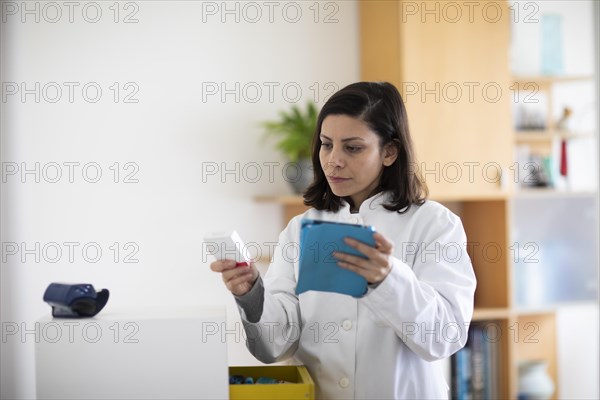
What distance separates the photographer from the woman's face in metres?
1.43

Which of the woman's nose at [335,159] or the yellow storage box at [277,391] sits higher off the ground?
the woman's nose at [335,159]

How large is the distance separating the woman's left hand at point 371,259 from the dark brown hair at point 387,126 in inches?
10.5

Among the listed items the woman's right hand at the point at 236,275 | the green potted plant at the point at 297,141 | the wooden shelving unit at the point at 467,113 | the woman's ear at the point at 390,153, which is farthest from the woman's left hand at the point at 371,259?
the wooden shelving unit at the point at 467,113

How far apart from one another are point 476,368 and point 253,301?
1736 mm

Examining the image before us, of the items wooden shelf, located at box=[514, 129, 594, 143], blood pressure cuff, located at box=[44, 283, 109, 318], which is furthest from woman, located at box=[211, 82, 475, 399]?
wooden shelf, located at box=[514, 129, 594, 143]

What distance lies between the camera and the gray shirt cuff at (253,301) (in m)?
1.38

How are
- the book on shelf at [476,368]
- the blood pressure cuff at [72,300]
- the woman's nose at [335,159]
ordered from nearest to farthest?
the blood pressure cuff at [72,300] < the woman's nose at [335,159] < the book on shelf at [476,368]

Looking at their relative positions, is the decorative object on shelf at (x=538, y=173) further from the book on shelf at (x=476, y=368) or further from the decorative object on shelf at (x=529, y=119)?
the book on shelf at (x=476, y=368)

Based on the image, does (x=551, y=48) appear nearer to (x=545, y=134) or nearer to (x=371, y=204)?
(x=545, y=134)

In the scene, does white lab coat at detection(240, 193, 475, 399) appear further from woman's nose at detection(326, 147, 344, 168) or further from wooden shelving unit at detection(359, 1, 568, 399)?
wooden shelving unit at detection(359, 1, 568, 399)

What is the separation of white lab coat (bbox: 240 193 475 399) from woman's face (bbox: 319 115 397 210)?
6 cm

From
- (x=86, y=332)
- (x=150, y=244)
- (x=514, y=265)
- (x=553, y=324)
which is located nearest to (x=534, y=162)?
(x=514, y=265)

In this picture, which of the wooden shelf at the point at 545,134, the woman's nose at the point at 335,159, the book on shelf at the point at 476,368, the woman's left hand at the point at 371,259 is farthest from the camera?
the wooden shelf at the point at 545,134

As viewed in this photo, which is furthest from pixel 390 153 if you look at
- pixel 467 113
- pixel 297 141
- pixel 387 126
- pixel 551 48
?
pixel 551 48
